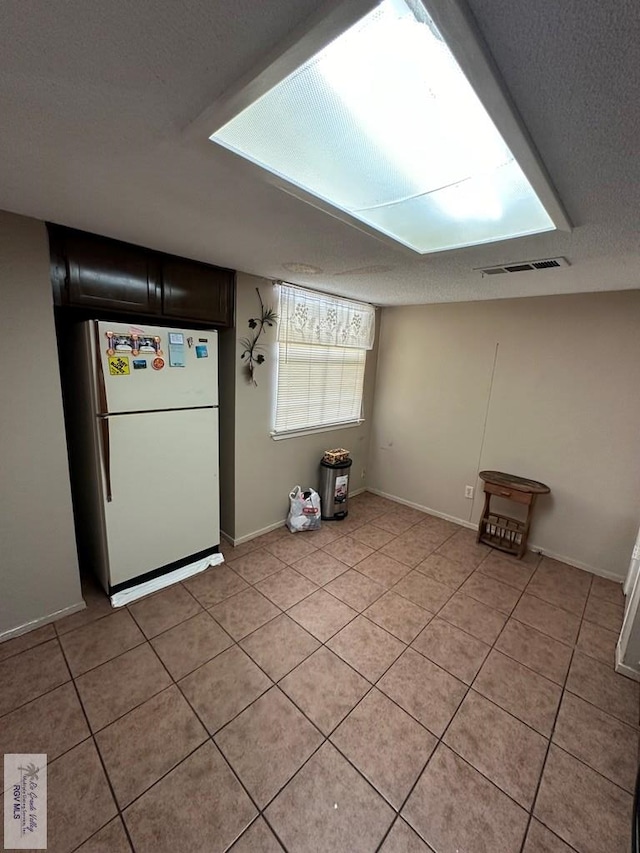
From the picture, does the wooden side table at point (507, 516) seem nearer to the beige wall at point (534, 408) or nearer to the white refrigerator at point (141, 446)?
the beige wall at point (534, 408)

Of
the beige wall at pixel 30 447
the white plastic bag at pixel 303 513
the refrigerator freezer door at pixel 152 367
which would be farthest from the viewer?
the white plastic bag at pixel 303 513

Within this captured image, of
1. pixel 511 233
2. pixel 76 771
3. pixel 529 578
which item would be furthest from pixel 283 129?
pixel 529 578

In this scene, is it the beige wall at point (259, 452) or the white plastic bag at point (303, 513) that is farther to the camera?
the white plastic bag at point (303, 513)

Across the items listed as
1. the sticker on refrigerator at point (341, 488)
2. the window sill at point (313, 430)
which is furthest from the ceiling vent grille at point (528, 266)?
the sticker on refrigerator at point (341, 488)

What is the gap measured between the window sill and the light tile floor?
1.19 meters

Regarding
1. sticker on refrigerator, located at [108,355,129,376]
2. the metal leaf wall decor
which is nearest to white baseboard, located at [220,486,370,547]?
the metal leaf wall decor

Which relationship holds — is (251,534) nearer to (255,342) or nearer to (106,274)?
(255,342)

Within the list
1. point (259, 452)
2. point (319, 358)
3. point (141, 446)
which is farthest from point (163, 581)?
point (319, 358)

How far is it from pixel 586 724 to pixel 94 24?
3.01 m

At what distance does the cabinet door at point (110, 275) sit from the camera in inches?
74.6

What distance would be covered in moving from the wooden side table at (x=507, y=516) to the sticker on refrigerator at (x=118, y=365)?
301cm

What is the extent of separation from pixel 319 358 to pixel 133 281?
1.74 meters

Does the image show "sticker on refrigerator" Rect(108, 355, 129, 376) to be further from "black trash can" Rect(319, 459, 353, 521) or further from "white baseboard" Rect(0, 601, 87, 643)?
"black trash can" Rect(319, 459, 353, 521)

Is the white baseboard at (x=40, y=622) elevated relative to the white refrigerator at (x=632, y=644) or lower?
lower
